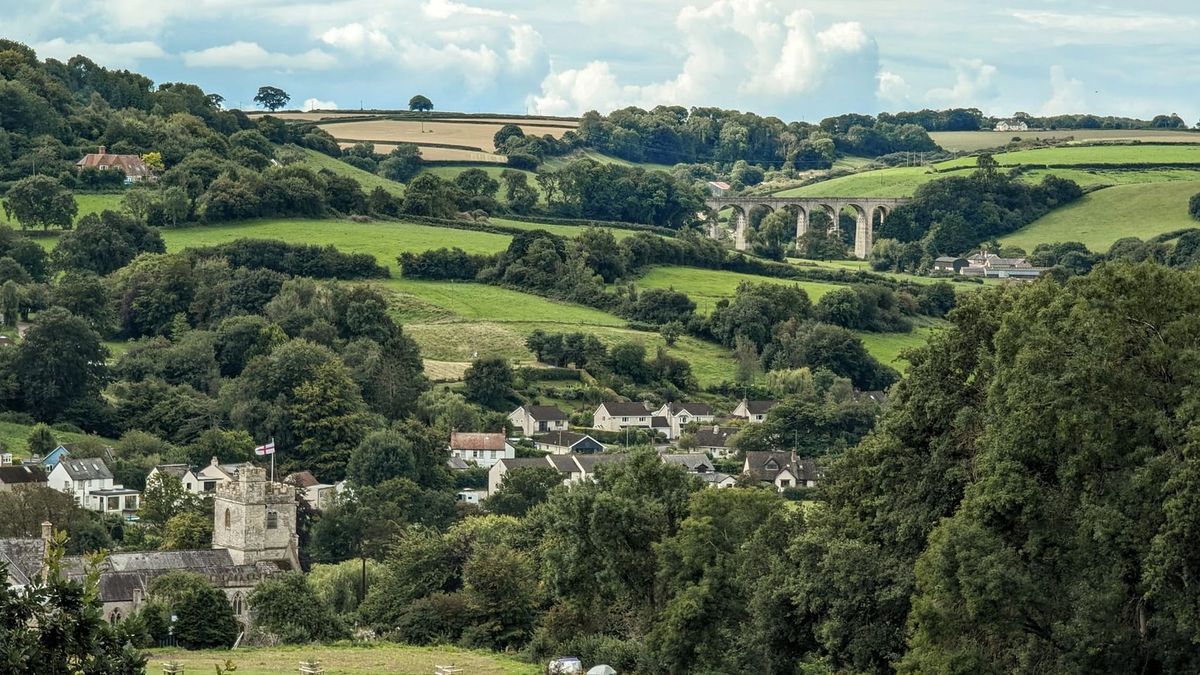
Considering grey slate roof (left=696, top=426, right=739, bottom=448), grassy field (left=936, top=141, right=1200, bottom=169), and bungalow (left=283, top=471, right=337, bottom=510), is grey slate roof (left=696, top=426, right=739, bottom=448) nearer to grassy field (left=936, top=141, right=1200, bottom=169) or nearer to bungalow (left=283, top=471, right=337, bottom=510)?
bungalow (left=283, top=471, right=337, bottom=510)

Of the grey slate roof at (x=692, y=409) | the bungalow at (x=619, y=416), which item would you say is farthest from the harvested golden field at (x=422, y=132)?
the bungalow at (x=619, y=416)

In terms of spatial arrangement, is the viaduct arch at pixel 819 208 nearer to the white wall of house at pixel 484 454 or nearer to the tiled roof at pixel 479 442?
the tiled roof at pixel 479 442

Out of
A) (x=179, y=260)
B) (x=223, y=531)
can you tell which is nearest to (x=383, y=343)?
(x=179, y=260)

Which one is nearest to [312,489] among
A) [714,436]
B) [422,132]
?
[714,436]

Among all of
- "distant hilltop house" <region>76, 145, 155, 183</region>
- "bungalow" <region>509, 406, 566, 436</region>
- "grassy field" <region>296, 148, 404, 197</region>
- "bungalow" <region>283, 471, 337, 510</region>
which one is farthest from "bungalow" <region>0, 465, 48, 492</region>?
"grassy field" <region>296, 148, 404, 197</region>

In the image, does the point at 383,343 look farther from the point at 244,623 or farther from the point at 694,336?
the point at 244,623
